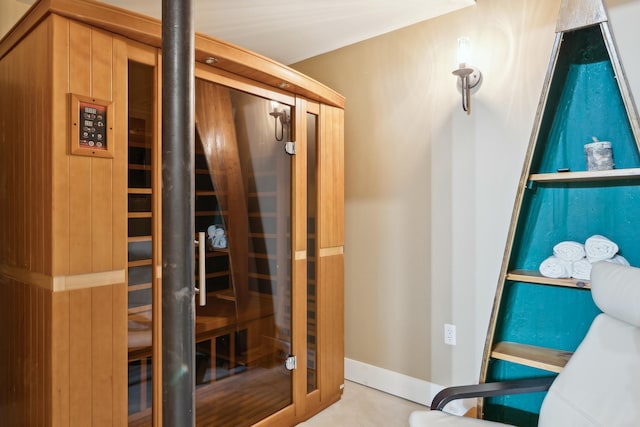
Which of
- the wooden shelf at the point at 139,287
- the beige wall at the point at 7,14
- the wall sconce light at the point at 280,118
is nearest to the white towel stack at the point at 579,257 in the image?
the wall sconce light at the point at 280,118

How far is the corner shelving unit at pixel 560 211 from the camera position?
73.2 inches

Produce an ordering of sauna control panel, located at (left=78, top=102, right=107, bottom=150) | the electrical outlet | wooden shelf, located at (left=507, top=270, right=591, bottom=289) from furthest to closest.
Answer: the electrical outlet → wooden shelf, located at (left=507, top=270, right=591, bottom=289) → sauna control panel, located at (left=78, top=102, right=107, bottom=150)

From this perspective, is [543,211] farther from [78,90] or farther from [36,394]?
[36,394]

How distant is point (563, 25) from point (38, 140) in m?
2.19

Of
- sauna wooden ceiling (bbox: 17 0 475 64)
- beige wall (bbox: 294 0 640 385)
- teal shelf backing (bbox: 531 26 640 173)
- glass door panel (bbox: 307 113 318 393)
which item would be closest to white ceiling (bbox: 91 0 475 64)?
sauna wooden ceiling (bbox: 17 0 475 64)

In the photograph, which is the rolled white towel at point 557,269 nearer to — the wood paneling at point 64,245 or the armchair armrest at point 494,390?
the armchair armrest at point 494,390

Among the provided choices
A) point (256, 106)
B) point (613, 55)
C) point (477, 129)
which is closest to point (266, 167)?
point (256, 106)

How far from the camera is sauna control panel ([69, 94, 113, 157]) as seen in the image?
1471mm

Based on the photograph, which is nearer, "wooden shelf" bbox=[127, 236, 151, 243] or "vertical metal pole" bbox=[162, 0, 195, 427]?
"vertical metal pole" bbox=[162, 0, 195, 427]

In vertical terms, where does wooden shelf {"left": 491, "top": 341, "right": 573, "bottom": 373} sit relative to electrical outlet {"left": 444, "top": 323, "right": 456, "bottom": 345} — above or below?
above

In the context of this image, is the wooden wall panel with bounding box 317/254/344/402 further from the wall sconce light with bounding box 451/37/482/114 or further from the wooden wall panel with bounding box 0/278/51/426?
the wooden wall panel with bounding box 0/278/51/426

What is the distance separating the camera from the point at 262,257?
2273mm

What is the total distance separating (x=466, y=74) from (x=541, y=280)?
1.23 meters

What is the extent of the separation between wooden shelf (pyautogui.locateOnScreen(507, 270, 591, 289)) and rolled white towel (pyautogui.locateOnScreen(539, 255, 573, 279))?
3 cm
